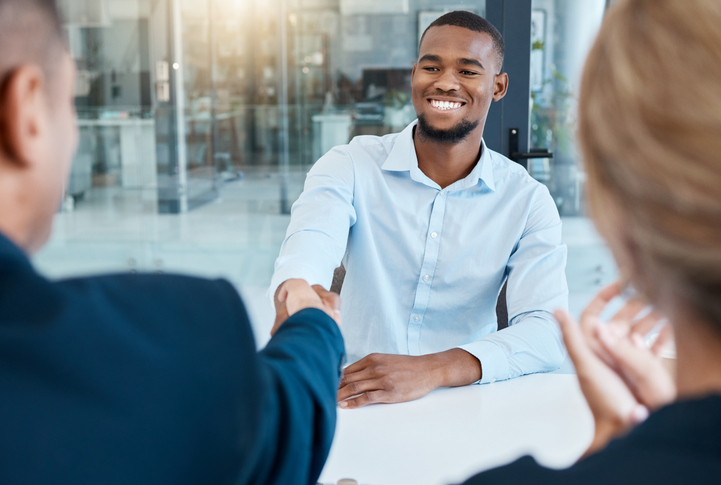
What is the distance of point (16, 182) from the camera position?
1.92 feet

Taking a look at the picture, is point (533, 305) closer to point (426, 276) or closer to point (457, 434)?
point (426, 276)

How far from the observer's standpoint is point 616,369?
0.69m

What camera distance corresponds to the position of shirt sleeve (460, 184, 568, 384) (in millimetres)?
1486

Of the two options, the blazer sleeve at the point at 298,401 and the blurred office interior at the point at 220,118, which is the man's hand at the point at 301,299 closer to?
the blazer sleeve at the point at 298,401

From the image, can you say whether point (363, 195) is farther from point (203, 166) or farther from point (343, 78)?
point (203, 166)

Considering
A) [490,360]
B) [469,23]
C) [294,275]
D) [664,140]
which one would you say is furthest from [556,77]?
→ [664,140]

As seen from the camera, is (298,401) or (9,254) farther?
(298,401)

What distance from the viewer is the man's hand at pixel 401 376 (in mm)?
1320

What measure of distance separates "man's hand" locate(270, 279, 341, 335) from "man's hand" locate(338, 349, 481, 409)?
0.19 metres

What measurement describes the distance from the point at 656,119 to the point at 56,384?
1.62 ft

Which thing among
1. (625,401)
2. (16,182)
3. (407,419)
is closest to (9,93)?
(16,182)

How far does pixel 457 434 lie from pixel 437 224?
0.87 meters

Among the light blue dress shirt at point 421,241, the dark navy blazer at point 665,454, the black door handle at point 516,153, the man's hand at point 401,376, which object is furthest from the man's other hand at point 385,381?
the black door handle at point 516,153

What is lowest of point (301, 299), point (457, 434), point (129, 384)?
point (457, 434)
